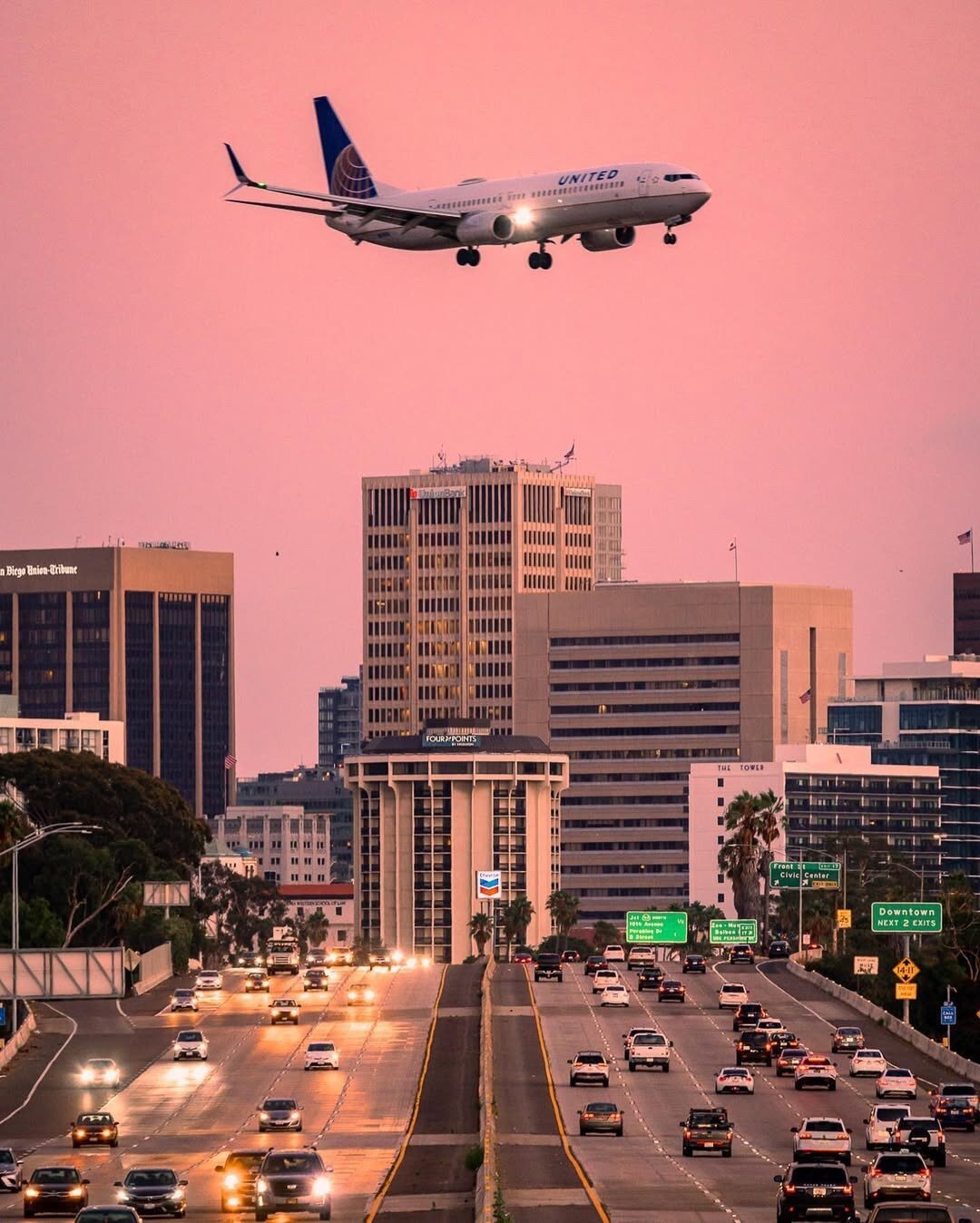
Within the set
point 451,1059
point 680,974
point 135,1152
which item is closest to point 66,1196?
point 135,1152

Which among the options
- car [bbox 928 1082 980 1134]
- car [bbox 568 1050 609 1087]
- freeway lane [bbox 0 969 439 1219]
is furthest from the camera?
car [bbox 568 1050 609 1087]

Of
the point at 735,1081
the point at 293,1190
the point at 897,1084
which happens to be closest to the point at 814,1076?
the point at 735,1081

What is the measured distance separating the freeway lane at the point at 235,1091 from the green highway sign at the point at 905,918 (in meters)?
26.3

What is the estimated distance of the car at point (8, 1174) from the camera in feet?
264

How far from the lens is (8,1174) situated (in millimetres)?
80688

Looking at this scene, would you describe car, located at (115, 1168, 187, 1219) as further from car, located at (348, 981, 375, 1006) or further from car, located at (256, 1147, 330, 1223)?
car, located at (348, 981, 375, 1006)

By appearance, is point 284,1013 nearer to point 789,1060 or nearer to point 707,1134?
point 789,1060

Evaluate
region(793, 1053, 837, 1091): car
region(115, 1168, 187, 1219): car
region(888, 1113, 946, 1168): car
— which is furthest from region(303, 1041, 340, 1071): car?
region(115, 1168, 187, 1219): car

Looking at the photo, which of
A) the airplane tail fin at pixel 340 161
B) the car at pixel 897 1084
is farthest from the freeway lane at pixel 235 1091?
the airplane tail fin at pixel 340 161

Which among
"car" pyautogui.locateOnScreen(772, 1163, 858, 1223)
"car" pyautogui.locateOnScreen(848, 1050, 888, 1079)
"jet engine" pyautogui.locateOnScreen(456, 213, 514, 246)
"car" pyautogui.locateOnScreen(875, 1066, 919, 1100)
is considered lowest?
"car" pyautogui.locateOnScreen(848, 1050, 888, 1079)

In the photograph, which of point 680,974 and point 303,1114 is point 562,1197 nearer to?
point 303,1114

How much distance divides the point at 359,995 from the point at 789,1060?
4962 cm

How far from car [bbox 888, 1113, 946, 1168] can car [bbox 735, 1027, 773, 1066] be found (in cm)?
3973

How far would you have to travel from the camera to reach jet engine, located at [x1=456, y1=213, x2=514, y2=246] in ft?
351
